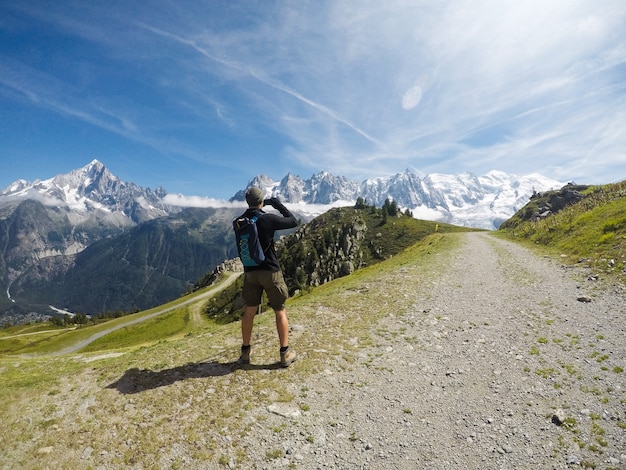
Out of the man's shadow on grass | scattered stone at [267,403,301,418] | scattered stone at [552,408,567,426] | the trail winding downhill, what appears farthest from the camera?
the trail winding downhill

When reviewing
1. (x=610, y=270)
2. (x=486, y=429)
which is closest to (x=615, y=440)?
(x=486, y=429)

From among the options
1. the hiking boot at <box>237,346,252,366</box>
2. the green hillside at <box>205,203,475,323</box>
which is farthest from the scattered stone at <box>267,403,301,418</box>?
the green hillside at <box>205,203,475,323</box>

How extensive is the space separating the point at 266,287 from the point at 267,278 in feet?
0.96

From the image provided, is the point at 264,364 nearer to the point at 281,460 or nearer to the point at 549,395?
the point at 281,460

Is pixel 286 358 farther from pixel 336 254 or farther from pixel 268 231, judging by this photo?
pixel 336 254

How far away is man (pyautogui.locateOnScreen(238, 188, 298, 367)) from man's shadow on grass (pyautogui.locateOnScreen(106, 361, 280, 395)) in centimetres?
53

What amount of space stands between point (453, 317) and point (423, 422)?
8009mm

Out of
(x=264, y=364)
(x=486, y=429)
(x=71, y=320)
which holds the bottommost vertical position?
(x=71, y=320)

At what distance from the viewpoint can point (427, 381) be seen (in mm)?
9039

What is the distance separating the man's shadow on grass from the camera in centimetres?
859

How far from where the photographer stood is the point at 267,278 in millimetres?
9352

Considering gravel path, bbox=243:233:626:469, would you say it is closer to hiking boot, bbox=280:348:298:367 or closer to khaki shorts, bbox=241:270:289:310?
hiking boot, bbox=280:348:298:367

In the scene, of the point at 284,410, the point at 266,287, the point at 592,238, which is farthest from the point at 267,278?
the point at 592,238

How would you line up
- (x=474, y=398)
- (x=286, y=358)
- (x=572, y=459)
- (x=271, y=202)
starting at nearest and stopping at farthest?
(x=572, y=459)
(x=474, y=398)
(x=286, y=358)
(x=271, y=202)
